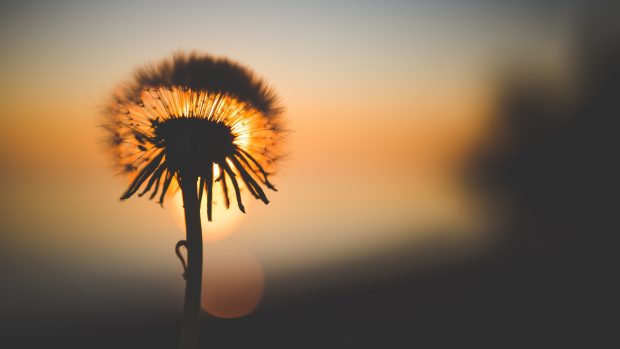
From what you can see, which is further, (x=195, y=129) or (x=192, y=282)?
(x=195, y=129)

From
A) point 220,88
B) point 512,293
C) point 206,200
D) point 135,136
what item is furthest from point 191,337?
point 512,293

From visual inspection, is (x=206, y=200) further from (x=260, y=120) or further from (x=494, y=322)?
(x=494, y=322)

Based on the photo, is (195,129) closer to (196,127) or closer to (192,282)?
(196,127)

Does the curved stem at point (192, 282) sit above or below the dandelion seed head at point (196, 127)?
below

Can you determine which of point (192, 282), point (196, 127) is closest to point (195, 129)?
point (196, 127)

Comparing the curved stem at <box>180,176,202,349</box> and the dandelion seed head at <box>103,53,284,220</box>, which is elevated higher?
the dandelion seed head at <box>103,53,284,220</box>

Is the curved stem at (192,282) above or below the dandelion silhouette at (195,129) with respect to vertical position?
below

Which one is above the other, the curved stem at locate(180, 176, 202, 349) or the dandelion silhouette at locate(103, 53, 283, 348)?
the dandelion silhouette at locate(103, 53, 283, 348)

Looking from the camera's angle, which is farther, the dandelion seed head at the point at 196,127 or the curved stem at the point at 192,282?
the dandelion seed head at the point at 196,127

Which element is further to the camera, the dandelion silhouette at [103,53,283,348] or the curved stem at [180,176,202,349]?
the dandelion silhouette at [103,53,283,348]
